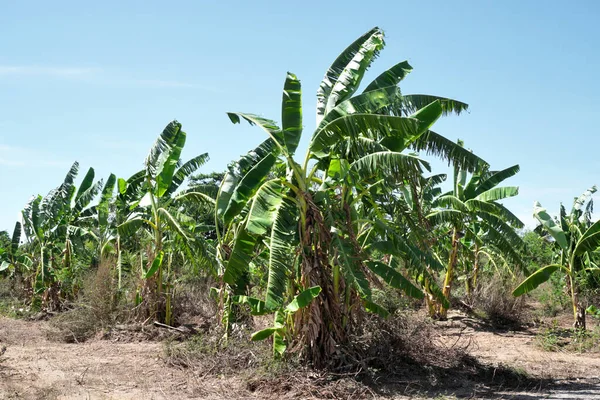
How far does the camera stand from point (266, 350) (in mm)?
10648

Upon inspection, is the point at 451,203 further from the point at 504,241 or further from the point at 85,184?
the point at 85,184

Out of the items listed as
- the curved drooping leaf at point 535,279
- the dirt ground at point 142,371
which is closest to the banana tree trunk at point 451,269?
the dirt ground at point 142,371

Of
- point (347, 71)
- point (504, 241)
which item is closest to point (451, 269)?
point (504, 241)

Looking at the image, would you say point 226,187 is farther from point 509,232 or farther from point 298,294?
point 509,232

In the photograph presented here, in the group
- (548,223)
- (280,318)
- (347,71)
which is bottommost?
(280,318)

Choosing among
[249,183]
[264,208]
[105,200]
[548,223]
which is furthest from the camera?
[105,200]

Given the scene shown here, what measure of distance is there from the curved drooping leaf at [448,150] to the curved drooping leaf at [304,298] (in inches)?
123

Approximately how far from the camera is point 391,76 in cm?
1119

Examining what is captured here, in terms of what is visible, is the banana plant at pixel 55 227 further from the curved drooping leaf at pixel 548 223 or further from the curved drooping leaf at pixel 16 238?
the curved drooping leaf at pixel 548 223

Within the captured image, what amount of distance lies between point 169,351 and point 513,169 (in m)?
9.46

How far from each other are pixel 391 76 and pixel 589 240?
7.37 metres

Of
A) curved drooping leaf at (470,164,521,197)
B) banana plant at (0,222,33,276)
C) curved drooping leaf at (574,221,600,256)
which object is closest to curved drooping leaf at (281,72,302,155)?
curved drooping leaf at (470,164,521,197)

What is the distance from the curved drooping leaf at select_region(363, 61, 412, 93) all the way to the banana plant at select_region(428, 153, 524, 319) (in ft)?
8.20

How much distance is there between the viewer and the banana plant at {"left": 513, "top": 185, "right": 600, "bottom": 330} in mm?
14633
